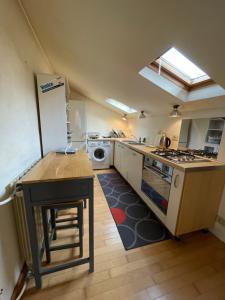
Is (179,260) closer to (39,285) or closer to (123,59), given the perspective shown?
(39,285)

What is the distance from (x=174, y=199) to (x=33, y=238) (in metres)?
1.42

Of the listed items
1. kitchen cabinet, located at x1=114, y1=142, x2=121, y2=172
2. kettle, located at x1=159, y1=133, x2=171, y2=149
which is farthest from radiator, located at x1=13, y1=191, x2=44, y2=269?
kitchen cabinet, located at x1=114, y1=142, x2=121, y2=172

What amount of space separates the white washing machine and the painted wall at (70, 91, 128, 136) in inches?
30.8

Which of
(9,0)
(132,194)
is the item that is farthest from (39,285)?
(9,0)

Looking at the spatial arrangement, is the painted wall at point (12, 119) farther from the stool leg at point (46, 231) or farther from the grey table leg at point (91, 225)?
the grey table leg at point (91, 225)

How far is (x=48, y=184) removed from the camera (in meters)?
1.00

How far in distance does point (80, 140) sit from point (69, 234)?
2.29 metres

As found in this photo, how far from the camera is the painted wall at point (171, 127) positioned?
5.40 ft

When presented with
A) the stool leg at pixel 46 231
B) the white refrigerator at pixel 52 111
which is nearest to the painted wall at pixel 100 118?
the white refrigerator at pixel 52 111

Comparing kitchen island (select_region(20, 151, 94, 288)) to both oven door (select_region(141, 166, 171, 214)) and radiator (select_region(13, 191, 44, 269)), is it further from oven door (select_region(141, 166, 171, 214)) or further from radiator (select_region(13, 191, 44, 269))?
Answer: oven door (select_region(141, 166, 171, 214))

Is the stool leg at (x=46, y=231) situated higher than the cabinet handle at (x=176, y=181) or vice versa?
the cabinet handle at (x=176, y=181)

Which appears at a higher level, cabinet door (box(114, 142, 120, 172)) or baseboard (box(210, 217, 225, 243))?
cabinet door (box(114, 142, 120, 172))

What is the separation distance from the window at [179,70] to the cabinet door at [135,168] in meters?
1.21

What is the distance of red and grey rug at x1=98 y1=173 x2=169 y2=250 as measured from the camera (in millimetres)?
1644
